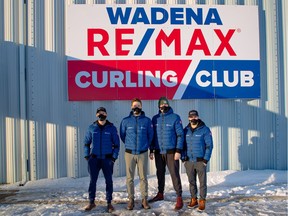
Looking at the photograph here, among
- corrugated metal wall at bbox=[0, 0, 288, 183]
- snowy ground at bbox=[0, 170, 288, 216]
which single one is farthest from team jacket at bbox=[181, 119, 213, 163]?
corrugated metal wall at bbox=[0, 0, 288, 183]

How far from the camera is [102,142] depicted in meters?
5.33

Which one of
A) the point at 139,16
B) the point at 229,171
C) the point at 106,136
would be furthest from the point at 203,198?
the point at 139,16

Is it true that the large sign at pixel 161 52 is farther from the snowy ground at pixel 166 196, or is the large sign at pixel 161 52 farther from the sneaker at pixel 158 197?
the sneaker at pixel 158 197

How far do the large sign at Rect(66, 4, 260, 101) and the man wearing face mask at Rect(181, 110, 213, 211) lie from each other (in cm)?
227

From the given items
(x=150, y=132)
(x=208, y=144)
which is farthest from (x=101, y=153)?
(x=208, y=144)

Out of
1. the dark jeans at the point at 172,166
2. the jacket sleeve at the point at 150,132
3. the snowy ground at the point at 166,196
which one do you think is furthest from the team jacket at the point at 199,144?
the snowy ground at the point at 166,196

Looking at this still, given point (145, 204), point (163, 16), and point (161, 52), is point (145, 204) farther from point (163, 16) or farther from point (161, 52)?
point (163, 16)

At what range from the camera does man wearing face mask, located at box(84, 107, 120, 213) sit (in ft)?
17.5

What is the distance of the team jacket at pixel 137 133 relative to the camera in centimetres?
538

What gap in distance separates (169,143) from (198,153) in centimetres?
55

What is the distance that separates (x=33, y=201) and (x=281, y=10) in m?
7.73

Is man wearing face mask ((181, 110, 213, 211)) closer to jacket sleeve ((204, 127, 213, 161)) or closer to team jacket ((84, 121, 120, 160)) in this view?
jacket sleeve ((204, 127, 213, 161))

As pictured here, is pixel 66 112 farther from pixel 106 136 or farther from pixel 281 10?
pixel 281 10

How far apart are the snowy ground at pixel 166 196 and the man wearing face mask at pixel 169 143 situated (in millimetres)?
568
